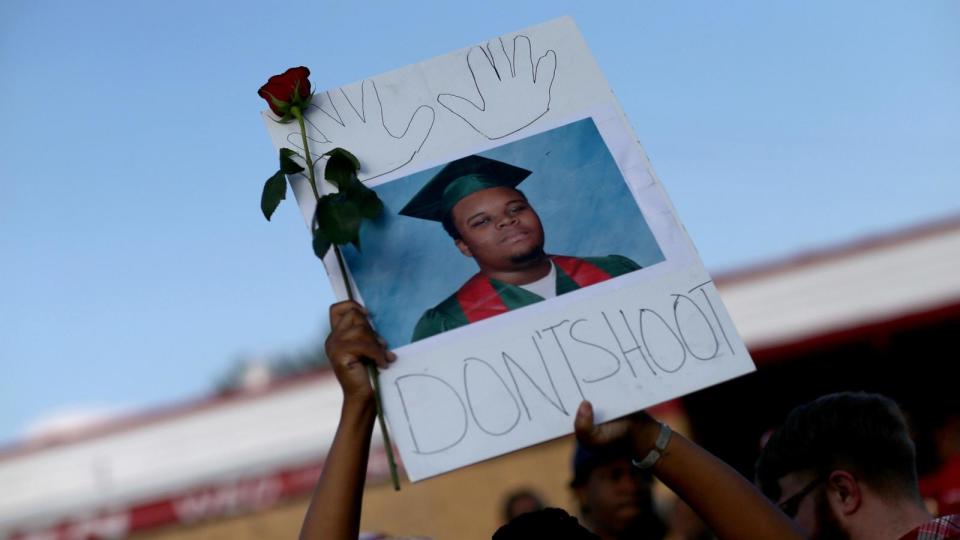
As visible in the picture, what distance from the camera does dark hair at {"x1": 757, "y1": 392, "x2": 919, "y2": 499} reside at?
7.12ft

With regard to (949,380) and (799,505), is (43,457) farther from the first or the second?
(799,505)

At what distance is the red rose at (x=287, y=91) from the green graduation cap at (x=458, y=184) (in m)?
0.30

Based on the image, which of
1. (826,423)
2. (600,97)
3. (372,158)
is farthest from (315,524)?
(826,423)

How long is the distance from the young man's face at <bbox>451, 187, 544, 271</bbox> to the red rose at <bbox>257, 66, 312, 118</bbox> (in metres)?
0.37

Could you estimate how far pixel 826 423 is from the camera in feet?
7.42

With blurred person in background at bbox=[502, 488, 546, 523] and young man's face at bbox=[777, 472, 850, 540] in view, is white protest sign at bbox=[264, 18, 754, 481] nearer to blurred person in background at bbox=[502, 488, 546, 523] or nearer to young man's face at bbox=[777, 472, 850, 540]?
young man's face at bbox=[777, 472, 850, 540]

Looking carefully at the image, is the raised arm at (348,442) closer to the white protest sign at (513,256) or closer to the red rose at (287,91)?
the white protest sign at (513,256)

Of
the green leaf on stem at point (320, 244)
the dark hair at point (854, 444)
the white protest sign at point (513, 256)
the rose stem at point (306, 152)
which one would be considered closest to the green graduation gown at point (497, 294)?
the white protest sign at point (513, 256)

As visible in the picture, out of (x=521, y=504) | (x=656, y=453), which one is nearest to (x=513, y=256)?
(x=656, y=453)

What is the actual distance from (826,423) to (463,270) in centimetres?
90

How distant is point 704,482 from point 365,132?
0.92m

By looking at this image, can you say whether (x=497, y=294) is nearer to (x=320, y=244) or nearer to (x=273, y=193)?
(x=320, y=244)

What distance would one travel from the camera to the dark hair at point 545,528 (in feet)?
6.03

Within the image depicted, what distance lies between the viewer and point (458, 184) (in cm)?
203
